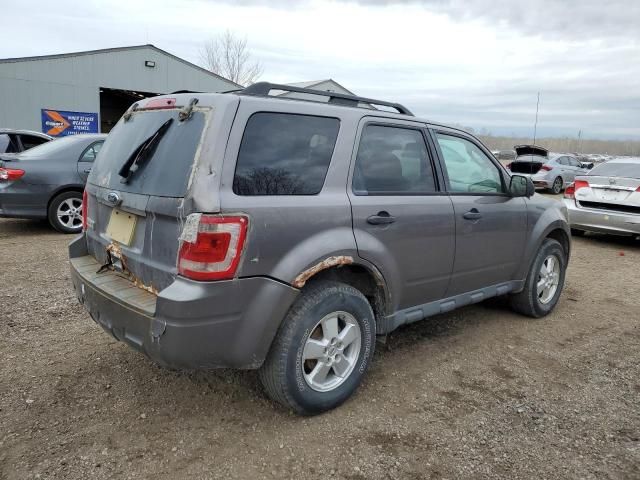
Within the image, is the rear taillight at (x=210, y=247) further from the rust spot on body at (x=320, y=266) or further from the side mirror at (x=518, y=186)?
the side mirror at (x=518, y=186)

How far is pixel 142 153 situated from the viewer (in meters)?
2.83

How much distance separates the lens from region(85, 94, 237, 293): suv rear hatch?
2.49m

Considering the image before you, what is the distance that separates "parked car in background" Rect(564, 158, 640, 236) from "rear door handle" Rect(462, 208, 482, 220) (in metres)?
5.50

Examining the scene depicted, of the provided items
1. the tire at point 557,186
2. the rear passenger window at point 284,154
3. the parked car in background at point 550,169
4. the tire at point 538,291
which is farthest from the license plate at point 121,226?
the tire at point 557,186

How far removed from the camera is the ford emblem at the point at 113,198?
287 cm

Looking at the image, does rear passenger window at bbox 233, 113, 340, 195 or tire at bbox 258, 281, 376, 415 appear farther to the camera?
tire at bbox 258, 281, 376, 415

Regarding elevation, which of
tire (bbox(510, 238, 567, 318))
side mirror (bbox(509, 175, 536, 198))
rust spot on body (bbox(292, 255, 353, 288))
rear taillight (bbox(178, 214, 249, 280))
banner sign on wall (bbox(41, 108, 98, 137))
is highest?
banner sign on wall (bbox(41, 108, 98, 137))

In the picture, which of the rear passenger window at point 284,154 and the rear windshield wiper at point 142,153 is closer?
the rear passenger window at point 284,154

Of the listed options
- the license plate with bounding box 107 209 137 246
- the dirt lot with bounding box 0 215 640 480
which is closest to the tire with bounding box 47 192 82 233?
the dirt lot with bounding box 0 215 640 480

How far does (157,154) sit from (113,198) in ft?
1.35

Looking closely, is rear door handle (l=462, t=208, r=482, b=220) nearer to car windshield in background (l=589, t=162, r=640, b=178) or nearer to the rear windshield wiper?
the rear windshield wiper

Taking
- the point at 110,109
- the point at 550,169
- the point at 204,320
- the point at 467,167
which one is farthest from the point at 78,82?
the point at 204,320

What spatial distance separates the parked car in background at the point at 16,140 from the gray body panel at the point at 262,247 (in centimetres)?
645

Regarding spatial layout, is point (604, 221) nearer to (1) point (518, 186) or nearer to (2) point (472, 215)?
(1) point (518, 186)
